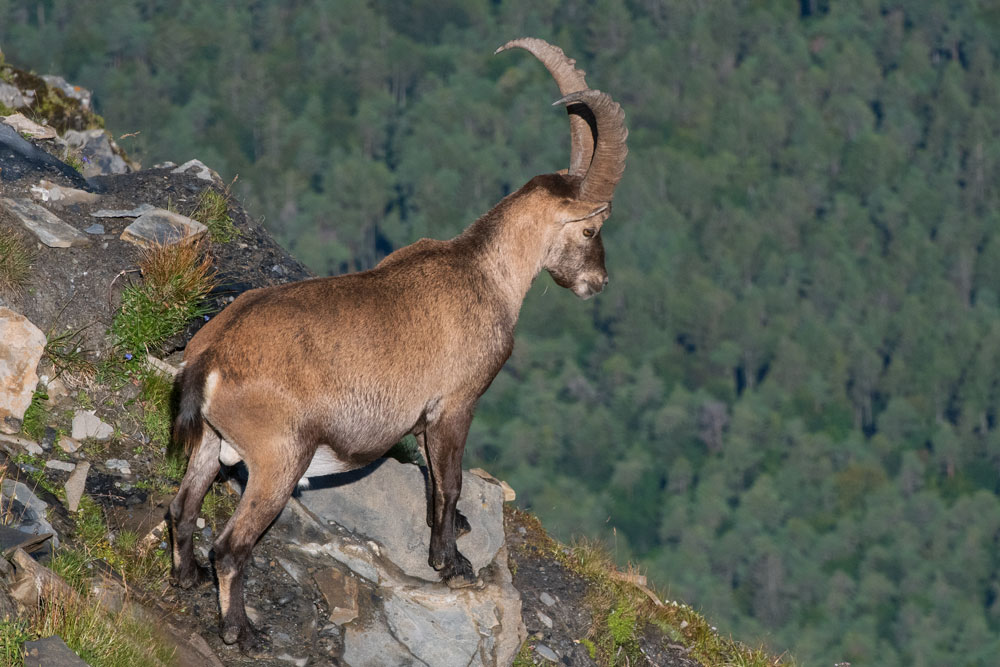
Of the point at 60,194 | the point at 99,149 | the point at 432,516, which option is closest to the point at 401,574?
the point at 432,516

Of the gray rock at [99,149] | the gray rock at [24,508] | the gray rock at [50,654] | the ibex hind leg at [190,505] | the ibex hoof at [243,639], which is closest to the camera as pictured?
the gray rock at [50,654]

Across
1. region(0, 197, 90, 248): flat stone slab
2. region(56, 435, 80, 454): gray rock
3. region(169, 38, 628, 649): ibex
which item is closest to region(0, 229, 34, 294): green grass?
region(0, 197, 90, 248): flat stone slab

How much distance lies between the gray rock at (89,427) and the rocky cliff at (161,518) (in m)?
0.01

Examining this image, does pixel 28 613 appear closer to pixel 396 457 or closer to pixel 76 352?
pixel 76 352

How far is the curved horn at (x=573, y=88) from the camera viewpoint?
1160cm

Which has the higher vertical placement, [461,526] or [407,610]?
[461,526]

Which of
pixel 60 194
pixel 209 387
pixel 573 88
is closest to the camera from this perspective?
pixel 209 387

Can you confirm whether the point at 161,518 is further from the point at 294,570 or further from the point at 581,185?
the point at 581,185

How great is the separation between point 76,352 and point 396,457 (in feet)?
10.9

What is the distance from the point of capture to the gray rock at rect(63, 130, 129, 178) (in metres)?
18.7

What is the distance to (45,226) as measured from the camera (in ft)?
41.8

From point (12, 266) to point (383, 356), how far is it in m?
4.10

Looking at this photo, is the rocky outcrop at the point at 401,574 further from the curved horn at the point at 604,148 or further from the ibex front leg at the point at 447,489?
the curved horn at the point at 604,148

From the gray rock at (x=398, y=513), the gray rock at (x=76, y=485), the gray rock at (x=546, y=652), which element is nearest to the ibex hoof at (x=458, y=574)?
the gray rock at (x=398, y=513)
